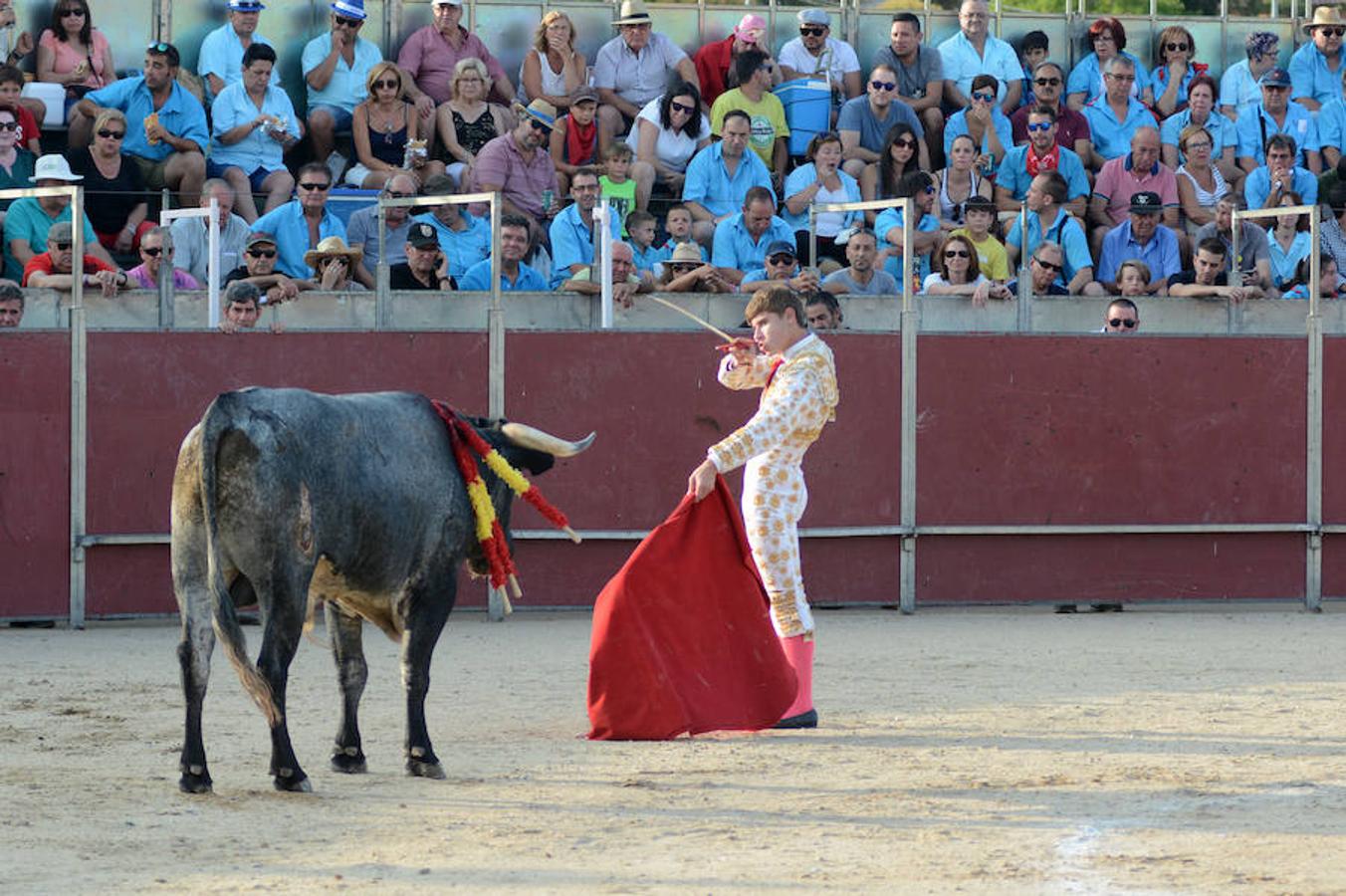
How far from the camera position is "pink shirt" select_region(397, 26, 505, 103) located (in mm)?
14039

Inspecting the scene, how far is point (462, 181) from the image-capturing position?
43.8 feet

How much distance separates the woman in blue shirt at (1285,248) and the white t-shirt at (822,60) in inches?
122

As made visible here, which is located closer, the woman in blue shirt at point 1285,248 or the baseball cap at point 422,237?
the baseball cap at point 422,237

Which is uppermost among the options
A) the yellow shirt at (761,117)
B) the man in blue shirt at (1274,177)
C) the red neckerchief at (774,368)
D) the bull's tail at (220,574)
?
the yellow shirt at (761,117)

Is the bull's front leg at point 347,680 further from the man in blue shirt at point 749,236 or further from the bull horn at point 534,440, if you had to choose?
the man in blue shirt at point 749,236

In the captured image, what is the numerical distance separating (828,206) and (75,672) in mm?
5135

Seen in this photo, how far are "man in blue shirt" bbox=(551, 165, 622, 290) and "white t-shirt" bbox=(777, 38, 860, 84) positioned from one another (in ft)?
9.12

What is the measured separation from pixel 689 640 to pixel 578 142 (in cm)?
661

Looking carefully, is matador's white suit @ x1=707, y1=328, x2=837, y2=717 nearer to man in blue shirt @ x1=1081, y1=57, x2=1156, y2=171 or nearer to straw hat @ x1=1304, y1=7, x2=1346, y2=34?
man in blue shirt @ x1=1081, y1=57, x2=1156, y2=171

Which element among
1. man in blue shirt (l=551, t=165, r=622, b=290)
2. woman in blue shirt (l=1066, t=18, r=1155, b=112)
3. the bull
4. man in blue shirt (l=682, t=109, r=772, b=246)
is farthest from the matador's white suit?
woman in blue shirt (l=1066, t=18, r=1155, b=112)

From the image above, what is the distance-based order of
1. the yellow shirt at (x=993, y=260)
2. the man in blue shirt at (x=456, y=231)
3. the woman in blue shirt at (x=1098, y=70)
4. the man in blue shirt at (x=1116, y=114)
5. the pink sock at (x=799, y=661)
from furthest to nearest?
the woman in blue shirt at (x=1098, y=70) → the man in blue shirt at (x=1116, y=114) → the yellow shirt at (x=993, y=260) → the man in blue shirt at (x=456, y=231) → the pink sock at (x=799, y=661)

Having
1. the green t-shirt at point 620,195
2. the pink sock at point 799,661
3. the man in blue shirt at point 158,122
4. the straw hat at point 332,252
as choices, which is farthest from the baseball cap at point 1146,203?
the pink sock at point 799,661

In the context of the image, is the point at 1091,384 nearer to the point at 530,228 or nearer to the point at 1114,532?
the point at 1114,532

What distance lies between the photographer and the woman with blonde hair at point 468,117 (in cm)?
1359
